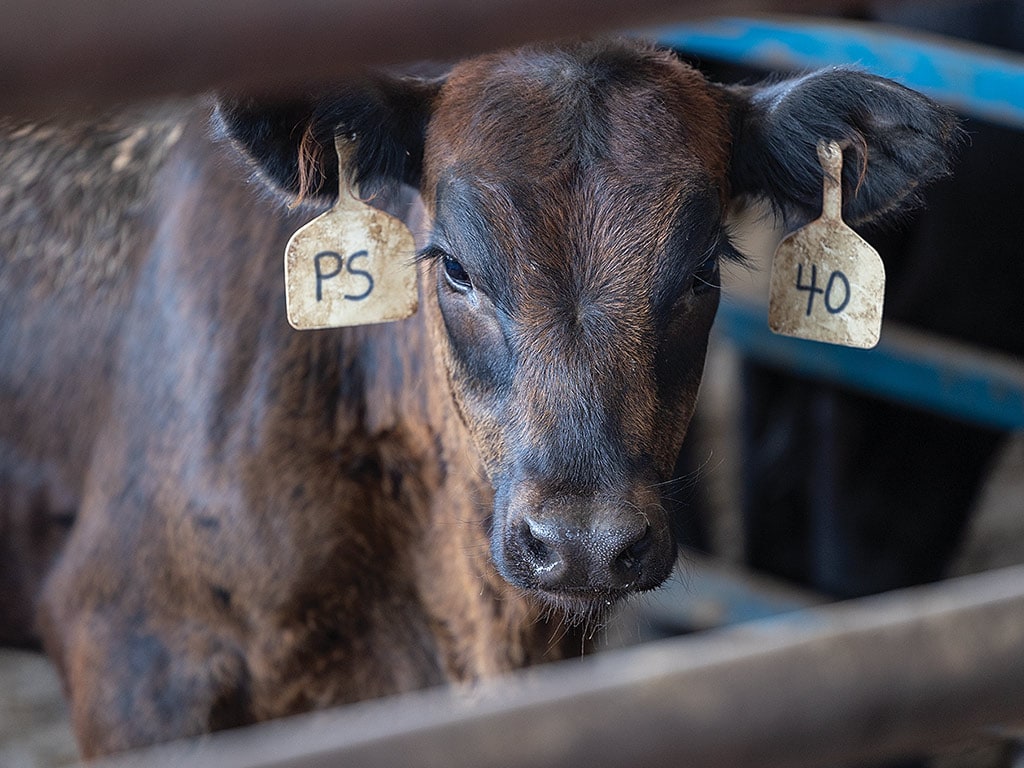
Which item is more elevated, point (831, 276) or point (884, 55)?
point (884, 55)

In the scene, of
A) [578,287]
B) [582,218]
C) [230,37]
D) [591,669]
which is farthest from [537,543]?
[230,37]

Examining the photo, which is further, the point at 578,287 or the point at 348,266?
the point at 348,266

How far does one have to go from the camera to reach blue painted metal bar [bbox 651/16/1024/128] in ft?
8.75

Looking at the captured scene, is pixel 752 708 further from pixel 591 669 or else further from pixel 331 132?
pixel 331 132

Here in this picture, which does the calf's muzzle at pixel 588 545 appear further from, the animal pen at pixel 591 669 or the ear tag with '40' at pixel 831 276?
the animal pen at pixel 591 669

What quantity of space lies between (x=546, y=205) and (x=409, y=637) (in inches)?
40.6

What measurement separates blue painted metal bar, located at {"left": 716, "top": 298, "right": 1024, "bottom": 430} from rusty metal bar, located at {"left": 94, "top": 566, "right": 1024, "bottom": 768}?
259cm

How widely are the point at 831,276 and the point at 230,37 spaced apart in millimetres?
1665

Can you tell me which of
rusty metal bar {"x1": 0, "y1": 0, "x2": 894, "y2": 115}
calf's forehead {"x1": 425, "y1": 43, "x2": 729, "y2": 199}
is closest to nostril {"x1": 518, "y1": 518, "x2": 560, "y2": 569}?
calf's forehead {"x1": 425, "y1": 43, "x2": 729, "y2": 199}

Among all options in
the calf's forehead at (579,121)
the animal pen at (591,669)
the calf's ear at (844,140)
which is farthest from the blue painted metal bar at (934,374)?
the animal pen at (591,669)

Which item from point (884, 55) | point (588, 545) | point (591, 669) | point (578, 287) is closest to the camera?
point (591, 669)

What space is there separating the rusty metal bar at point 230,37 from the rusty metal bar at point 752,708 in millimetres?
300

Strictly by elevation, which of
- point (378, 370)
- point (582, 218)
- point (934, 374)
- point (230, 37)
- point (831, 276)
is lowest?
point (934, 374)

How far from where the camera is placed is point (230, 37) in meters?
0.55
